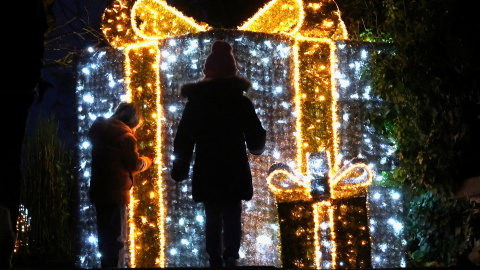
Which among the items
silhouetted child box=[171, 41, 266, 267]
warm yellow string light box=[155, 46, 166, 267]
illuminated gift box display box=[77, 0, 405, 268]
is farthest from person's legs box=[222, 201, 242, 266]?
warm yellow string light box=[155, 46, 166, 267]

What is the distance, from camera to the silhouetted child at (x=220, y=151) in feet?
18.1

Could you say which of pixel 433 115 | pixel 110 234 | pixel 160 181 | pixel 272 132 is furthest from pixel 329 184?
pixel 110 234

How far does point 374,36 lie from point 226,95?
339 centimetres

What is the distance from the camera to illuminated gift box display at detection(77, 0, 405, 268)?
23.9ft

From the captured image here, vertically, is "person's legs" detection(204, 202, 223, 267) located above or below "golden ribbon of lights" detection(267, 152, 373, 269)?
below

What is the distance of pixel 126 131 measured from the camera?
6594 millimetres

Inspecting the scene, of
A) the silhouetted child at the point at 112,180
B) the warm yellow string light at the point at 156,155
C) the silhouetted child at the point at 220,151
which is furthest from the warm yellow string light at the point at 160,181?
the silhouetted child at the point at 220,151

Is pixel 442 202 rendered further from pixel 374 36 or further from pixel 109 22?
pixel 109 22

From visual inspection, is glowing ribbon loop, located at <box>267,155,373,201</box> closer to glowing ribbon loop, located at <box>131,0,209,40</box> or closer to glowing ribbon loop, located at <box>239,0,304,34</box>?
glowing ribbon loop, located at <box>239,0,304,34</box>

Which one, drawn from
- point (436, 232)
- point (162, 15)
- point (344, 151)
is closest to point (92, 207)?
point (162, 15)

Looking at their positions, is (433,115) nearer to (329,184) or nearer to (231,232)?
(329,184)

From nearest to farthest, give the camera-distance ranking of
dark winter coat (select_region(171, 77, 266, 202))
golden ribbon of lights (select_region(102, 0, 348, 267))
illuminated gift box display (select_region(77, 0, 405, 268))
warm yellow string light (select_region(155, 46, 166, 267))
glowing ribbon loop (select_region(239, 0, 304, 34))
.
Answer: dark winter coat (select_region(171, 77, 266, 202)), illuminated gift box display (select_region(77, 0, 405, 268)), warm yellow string light (select_region(155, 46, 166, 267)), golden ribbon of lights (select_region(102, 0, 348, 267)), glowing ribbon loop (select_region(239, 0, 304, 34))

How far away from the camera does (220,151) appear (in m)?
5.60

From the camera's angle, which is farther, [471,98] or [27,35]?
[471,98]
